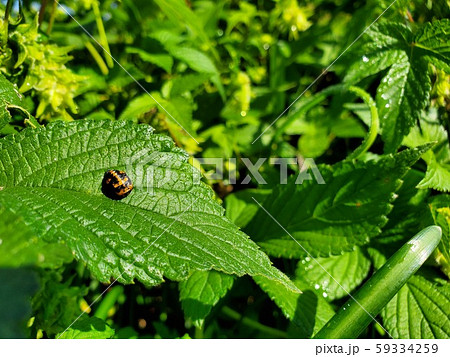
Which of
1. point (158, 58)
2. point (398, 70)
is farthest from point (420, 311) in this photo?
point (158, 58)

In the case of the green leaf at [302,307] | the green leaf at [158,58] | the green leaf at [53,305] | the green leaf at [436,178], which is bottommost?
the green leaf at [53,305]

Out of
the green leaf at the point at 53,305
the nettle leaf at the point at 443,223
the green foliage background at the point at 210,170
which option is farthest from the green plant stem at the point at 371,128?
the green leaf at the point at 53,305

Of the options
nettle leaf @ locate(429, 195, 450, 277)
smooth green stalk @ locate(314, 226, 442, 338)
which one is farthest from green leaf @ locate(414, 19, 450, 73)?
smooth green stalk @ locate(314, 226, 442, 338)

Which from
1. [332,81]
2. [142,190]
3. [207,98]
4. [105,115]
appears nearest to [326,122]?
[332,81]

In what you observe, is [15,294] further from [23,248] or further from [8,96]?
[8,96]

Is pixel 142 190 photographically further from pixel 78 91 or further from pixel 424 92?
pixel 424 92

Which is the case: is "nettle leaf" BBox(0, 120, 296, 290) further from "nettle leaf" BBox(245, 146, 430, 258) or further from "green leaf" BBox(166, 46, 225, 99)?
"green leaf" BBox(166, 46, 225, 99)

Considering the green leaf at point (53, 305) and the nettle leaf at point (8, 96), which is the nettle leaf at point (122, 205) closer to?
the nettle leaf at point (8, 96)
